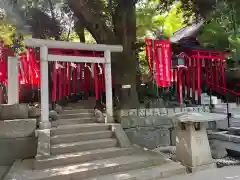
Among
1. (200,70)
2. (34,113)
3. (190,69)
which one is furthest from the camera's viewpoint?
(200,70)

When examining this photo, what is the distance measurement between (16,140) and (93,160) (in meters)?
2.51

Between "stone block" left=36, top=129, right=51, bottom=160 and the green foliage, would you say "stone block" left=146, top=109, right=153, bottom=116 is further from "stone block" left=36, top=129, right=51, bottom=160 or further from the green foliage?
the green foliage

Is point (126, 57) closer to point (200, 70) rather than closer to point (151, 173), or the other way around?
point (200, 70)

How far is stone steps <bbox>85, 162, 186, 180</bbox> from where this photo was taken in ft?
16.7

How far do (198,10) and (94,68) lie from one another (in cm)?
498

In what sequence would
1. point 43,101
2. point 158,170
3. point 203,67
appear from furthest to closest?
point 203,67 → point 43,101 → point 158,170

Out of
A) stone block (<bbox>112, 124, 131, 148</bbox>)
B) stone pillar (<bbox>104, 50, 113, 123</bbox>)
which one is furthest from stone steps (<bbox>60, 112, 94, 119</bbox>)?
stone block (<bbox>112, 124, 131, 148</bbox>)

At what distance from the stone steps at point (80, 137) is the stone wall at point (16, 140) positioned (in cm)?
80

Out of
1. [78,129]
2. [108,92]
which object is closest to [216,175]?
[78,129]

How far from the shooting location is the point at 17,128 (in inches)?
268

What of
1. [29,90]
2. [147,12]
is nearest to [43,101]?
[29,90]

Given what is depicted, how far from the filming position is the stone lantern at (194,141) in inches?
219

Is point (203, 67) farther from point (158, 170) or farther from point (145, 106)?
point (158, 170)

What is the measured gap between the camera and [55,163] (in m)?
5.67
